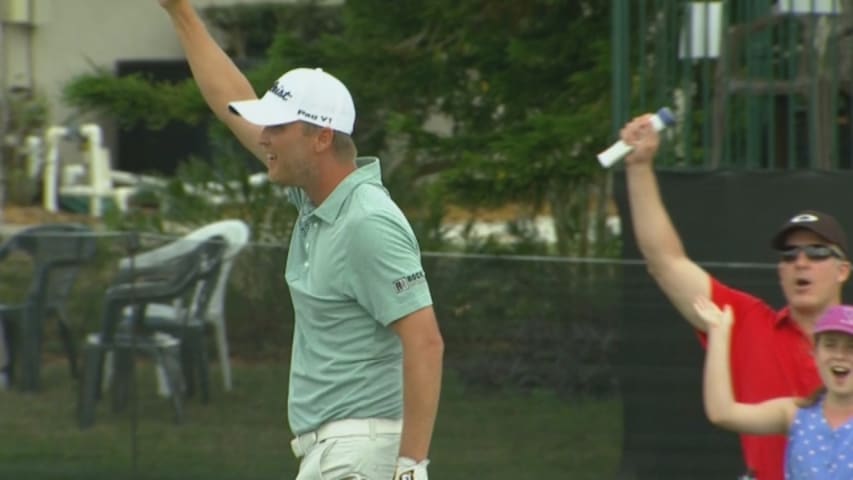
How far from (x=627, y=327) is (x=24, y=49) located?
14.3 meters

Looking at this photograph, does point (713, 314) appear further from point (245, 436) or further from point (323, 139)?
point (245, 436)

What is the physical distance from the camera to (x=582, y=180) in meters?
9.46

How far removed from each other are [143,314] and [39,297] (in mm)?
564

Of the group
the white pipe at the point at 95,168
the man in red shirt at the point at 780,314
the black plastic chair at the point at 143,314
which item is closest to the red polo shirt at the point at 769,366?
the man in red shirt at the point at 780,314

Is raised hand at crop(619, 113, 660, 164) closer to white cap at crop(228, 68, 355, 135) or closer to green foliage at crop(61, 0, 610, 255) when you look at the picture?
white cap at crop(228, 68, 355, 135)

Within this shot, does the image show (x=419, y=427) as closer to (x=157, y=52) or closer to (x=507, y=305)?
(x=507, y=305)

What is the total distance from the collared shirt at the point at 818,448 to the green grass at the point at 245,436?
11.8 feet

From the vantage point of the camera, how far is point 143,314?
8.48m

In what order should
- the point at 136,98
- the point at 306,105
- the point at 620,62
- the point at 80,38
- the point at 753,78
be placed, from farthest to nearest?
the point at 80,38 < the point at 136,98 < the point at 620,62 < the point at 753,78 < the point at 306,105

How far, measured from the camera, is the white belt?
14.4ft

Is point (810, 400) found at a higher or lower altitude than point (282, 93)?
Result: lower

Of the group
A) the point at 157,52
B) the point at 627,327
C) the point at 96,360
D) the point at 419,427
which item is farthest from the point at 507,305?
the point at 157,52

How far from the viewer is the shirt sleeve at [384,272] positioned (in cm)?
423

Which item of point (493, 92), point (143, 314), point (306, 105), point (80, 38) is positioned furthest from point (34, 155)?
point (306, 105)
